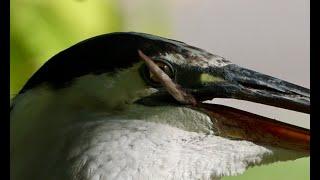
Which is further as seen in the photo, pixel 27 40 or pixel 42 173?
pixel 27 40

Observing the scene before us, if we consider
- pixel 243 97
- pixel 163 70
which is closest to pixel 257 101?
pixel 243 97

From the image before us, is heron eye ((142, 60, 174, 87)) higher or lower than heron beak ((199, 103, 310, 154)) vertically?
higher

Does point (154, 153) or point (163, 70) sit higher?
point (163, 70)

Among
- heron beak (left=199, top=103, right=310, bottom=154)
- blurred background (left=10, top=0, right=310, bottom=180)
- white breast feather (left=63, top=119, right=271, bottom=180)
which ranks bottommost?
white breast feather (left=63, top=119, right=271, bottom=180)

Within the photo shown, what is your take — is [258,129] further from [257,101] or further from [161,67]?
[161,67]

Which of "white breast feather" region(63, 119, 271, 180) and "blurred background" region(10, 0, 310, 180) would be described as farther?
"blurred background" region(10, 0, 310, 180)

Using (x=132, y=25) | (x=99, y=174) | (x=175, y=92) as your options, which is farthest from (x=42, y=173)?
(x=132, y=25)

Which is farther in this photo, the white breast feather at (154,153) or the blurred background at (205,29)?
the blurred background at (205,29)

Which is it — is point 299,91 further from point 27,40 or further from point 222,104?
point 27,40
